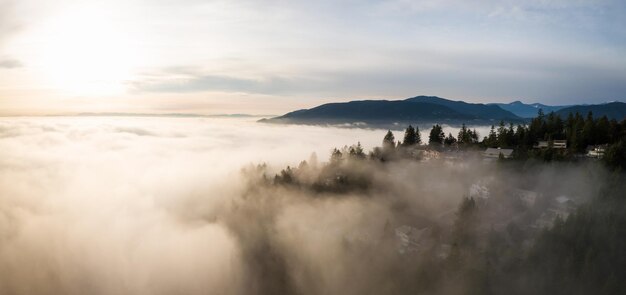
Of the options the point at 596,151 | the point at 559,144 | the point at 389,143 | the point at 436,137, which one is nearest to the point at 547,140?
the point at 559,144

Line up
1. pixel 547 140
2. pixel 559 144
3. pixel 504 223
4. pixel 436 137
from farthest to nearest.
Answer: pixel 436 137
pixel 547 140
pixel 559 144
pixel 504 223

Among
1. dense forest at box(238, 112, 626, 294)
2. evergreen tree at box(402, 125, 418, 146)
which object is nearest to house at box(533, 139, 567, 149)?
dense forest at box(238, 112, 626, 294)

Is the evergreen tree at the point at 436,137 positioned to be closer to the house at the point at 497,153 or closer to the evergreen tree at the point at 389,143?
the evergreen tree at the point at 389,143

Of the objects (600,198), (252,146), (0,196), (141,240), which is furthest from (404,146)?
(0,196)

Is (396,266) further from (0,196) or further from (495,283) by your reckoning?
(0,196)

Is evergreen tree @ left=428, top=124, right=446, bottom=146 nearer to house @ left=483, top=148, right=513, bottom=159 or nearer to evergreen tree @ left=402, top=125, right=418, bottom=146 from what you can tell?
evergreen tree @ left=402, top=125, right=418, bottom=146

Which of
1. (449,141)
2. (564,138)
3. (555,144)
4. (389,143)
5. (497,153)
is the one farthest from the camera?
(389,143)

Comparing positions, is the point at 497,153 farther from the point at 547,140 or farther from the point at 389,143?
the point at 389,143
